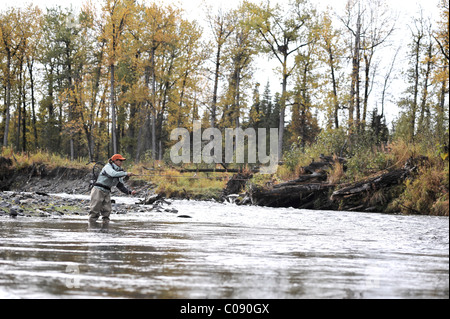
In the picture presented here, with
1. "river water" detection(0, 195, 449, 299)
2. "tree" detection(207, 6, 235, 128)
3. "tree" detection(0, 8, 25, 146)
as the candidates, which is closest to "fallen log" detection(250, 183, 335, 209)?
"river water" detection(0, 195, 449, 299)

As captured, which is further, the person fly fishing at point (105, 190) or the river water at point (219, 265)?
the person fly fishing at point (105, 190)

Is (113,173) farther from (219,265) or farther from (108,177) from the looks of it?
(219,265)

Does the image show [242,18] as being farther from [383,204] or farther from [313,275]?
[313,275]

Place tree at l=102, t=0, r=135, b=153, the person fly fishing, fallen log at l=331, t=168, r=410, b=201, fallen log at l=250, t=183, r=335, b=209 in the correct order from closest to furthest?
1. the person fly fishing
2. fallen log at l=331, t=168, r=410, b=201
3. fallen log at l=250, t=183, r=335, b=209
4. tree at l=102, t=0, r=135, b=153

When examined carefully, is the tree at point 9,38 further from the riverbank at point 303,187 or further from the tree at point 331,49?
the tree at point 331,49

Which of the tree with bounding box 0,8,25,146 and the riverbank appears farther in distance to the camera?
the tree with bounding box 0,8,25,146

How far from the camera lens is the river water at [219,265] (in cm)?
350

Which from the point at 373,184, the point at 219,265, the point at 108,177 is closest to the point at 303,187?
the point at 373,184

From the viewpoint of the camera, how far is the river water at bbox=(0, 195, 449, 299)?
350 centimetres

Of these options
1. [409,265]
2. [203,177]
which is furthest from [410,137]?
[409,265]

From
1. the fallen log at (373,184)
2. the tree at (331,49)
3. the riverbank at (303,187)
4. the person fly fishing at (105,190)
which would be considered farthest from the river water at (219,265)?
the tree at (331,49)

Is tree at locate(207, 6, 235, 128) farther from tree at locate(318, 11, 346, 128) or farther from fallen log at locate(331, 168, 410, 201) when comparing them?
fallen log at locate(331, 168, 410, 201)

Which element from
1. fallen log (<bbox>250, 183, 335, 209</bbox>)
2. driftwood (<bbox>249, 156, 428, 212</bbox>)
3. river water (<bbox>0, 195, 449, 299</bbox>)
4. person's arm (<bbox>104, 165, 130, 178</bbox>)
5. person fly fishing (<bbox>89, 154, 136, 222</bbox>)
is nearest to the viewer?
river water (<bbox>0, 195, 449, 299</bbox>)

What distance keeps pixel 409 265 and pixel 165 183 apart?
2069cm
